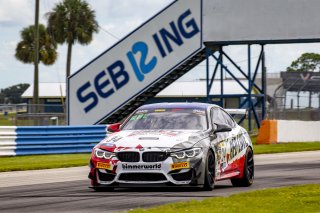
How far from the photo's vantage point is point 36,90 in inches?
2127

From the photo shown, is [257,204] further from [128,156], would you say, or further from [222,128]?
[222,128]

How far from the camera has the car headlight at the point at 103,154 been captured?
1395cm

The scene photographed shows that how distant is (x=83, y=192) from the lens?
48.3 feet

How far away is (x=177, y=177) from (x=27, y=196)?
228 cm

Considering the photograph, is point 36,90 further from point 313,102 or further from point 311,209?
point 311,209

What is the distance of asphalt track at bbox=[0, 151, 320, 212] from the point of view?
Result: 1236 cm

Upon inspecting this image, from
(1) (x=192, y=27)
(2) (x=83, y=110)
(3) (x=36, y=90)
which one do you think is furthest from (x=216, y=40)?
(3) (x=36, y=90)

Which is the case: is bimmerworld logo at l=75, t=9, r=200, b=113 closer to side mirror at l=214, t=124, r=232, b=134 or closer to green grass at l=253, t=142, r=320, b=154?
green grass at l=253, t=142, r=320, b=154

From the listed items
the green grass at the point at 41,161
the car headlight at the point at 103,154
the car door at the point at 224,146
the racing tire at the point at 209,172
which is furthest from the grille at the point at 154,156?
the green grass at the point at 41,161

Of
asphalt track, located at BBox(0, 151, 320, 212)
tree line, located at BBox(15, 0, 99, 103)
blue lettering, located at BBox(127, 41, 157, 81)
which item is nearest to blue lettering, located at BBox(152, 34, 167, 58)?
blue lettering, located at BBox(127, 41, 157, 81)

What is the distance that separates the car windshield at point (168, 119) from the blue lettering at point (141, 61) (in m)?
26.5

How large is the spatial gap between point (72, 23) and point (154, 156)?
231 feet

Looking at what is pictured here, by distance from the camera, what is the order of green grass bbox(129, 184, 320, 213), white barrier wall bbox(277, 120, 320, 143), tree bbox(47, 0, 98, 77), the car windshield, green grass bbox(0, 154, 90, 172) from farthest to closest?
1. tree bbox(47, 0, 98, 77)
2. white barrier wall bbox(277, 120, 320, 143)
3. green grass bbox(0, 154, 90, 172)
4. the car windshield
5. green grass bbox(129, 184, 320, 213)

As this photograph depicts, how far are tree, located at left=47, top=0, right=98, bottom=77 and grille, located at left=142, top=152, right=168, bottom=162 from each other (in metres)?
68.8
